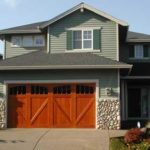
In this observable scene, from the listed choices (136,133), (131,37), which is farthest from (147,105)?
(136,133)

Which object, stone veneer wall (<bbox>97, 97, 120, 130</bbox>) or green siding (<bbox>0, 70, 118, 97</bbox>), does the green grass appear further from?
green siding (<bbox>0, 70, 118, 97</bbox>)

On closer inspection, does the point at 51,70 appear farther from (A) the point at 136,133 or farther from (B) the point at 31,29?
(A) the point at 136,133

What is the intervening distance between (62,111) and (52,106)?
0.59m

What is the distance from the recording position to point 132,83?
30.0 metres

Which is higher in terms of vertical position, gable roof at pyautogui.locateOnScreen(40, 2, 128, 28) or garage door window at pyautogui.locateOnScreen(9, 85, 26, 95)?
gable roof at pyautogui.locateOnScreen(40, 2, 128, 28)

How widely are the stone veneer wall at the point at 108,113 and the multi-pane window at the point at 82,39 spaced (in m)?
3.59

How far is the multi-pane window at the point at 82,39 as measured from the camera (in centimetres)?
2420

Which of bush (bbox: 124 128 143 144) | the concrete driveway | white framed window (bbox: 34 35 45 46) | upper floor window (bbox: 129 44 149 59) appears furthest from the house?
bush (bbox: 124 128 143 144)

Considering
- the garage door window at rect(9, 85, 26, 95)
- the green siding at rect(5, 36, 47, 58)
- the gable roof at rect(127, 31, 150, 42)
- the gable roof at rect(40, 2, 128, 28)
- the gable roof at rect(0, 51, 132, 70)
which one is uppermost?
the gable roof at rect(40, 2, 128, 28)

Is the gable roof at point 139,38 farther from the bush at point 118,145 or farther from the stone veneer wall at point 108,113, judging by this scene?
the bush at point 118,145

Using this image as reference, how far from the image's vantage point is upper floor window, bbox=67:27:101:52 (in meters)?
24.0

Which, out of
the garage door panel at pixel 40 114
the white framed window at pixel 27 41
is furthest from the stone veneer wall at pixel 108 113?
the white framed window at pixel 27 41

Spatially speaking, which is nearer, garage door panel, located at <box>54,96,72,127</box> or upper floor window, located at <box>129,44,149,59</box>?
garage door panel, located at <box>54,96,72,127</box>

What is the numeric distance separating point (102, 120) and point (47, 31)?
6152 mm
